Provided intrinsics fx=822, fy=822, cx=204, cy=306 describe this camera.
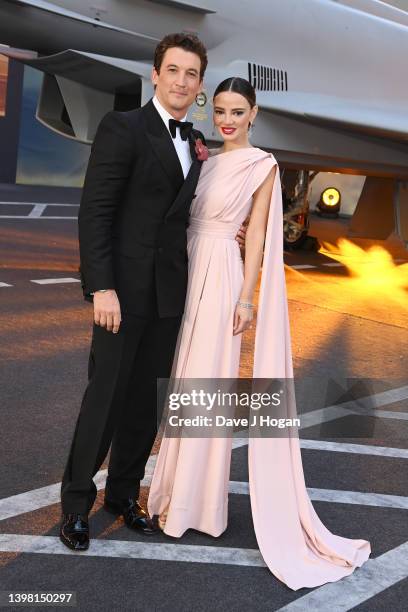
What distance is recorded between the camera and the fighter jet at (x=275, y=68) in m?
8.35

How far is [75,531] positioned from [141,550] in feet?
0.88

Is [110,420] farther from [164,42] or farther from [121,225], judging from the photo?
[164,42]

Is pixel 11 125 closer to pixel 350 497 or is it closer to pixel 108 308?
pixel 350 497

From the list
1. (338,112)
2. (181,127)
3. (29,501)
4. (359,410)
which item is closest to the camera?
(181,127)

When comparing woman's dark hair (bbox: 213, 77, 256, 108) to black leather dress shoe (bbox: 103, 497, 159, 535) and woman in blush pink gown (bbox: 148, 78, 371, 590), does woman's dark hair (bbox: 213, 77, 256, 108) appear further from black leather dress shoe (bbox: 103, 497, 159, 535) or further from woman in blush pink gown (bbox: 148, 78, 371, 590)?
black leather dress shoe (bbox: 103, 497, 159, 535)

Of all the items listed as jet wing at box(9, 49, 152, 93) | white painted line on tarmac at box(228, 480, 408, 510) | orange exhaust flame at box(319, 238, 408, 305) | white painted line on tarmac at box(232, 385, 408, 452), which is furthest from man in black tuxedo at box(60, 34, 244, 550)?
orange exhaust flame at box(319, 238, 408, 305)

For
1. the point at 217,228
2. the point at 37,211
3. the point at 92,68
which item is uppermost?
the point at 92,68

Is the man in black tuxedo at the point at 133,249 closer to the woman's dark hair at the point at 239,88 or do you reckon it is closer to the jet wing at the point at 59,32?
the woman's dark hair at the point at 239,88

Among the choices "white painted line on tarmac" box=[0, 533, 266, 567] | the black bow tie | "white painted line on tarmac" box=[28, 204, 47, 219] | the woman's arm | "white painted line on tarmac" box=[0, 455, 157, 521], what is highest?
the black bow tie

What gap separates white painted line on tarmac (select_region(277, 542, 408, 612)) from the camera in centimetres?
291

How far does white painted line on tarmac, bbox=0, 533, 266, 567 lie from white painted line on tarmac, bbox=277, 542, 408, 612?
30 cm

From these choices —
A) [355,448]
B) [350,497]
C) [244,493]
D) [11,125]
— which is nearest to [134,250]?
[244,493]

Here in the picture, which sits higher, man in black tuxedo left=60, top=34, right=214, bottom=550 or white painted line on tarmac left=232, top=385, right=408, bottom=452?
man in black tuxedo left=60, top=34, right=214, bottom=550

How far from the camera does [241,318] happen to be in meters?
3.31
